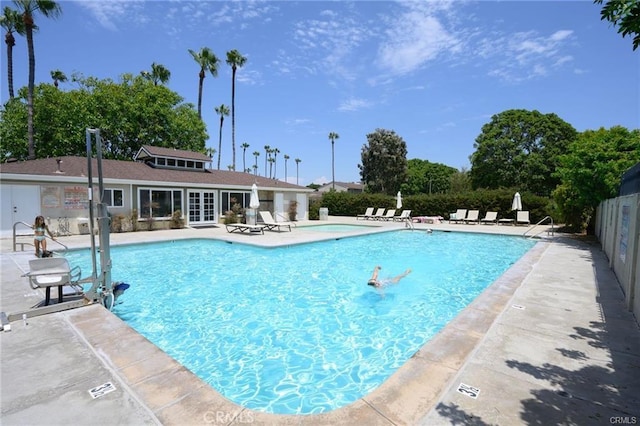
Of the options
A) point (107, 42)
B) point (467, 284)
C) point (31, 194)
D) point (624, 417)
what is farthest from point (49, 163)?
point (624, 417)

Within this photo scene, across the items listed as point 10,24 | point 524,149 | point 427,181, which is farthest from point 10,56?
point 427,181

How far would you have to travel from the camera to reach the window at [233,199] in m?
20.3

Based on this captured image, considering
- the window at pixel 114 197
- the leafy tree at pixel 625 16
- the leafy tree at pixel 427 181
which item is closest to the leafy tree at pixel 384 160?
the leafy tree at pixel 427 181

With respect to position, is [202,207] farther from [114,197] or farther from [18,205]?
[18,205]

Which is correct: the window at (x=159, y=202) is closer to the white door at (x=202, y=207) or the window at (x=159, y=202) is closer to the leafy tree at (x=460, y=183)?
the white door at (x=202, y=207)

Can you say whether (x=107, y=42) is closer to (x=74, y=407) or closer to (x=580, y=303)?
(x=74, y=407)

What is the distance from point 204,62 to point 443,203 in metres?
28.4

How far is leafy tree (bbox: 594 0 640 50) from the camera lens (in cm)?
197

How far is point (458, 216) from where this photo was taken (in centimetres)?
2278

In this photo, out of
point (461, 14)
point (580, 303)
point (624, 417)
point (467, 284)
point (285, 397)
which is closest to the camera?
point (624, 417)

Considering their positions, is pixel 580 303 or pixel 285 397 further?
pixel 580 303

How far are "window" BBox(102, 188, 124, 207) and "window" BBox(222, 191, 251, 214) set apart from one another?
5.87 meters

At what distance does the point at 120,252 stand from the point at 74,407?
9.99m

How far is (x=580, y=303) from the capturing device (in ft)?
17.5
